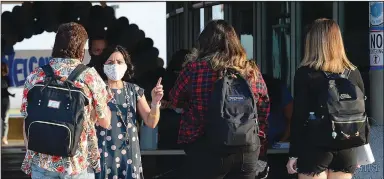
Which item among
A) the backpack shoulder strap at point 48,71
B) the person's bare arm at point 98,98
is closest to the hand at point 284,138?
the person's bare arm at point 98,98

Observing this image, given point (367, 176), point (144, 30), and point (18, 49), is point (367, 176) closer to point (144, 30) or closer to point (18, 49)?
point (144, 30)

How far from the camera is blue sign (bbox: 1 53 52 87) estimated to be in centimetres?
960

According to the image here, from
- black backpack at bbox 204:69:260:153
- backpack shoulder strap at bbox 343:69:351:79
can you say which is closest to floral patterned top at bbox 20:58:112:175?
black backpack at bbox 204:69:260:153

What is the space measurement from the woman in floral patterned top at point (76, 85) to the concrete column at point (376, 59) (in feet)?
9.28

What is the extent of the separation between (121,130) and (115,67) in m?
0.40

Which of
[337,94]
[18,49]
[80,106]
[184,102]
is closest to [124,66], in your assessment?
[184,102]

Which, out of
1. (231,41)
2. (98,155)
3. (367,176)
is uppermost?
(231,41)

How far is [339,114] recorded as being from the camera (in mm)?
4570

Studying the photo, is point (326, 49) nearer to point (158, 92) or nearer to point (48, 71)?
point (158, 92)

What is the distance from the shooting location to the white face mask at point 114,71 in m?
4.78

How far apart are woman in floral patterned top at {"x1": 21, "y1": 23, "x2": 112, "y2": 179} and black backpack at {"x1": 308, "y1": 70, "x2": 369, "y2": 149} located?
52.5 inches

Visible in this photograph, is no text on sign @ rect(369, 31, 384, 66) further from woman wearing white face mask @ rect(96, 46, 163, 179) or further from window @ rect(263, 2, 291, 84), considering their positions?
woman wearing white face mask @ rect(96, 46, 163, 179)

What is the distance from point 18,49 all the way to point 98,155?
18.1 feet

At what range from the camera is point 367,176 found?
6.00m
